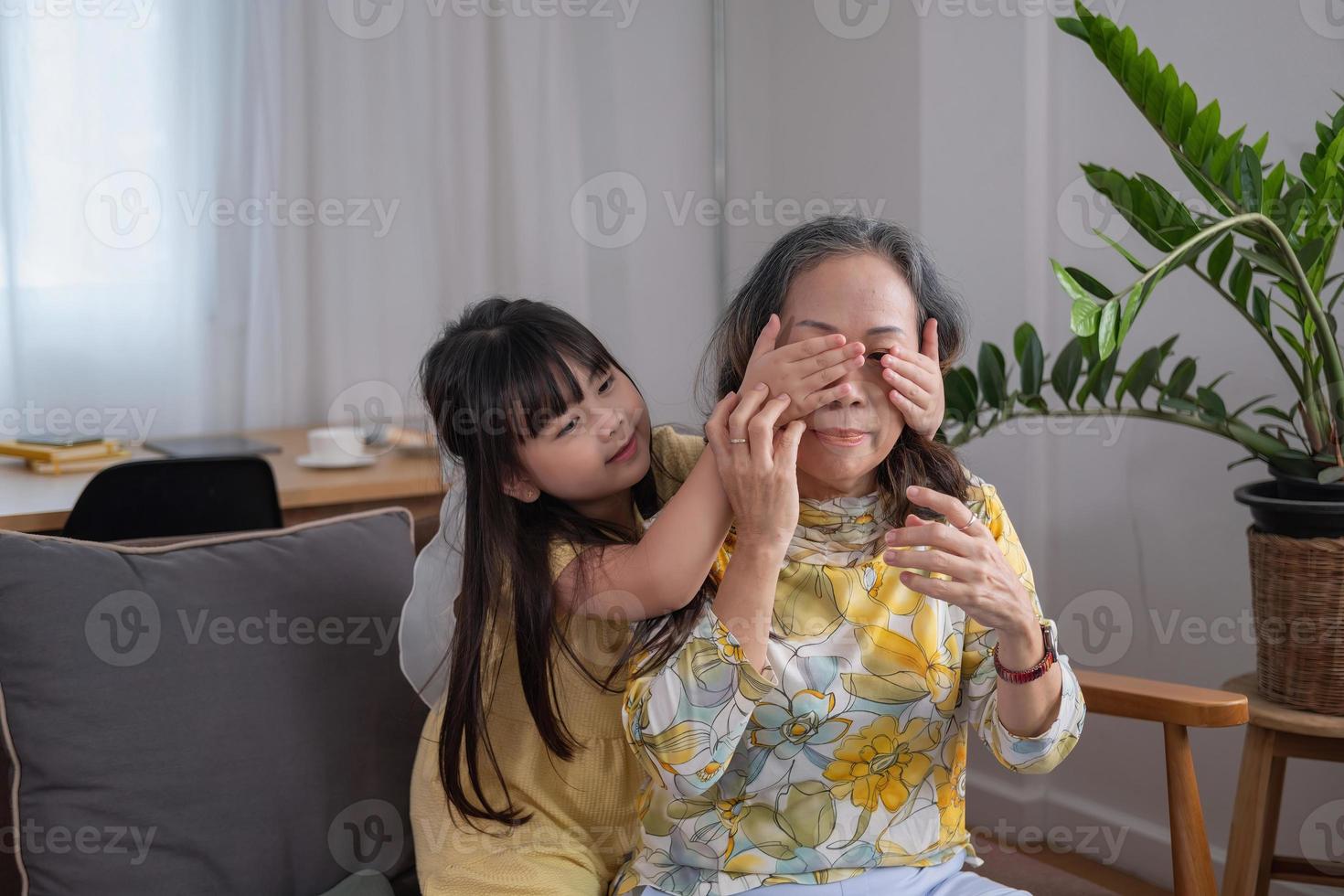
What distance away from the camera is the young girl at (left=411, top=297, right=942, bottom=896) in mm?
1218

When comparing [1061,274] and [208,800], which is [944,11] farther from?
[208,800]

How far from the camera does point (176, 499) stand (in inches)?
81.5

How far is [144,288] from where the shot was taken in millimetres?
2896

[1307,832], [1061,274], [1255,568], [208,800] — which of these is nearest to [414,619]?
[208,800]
